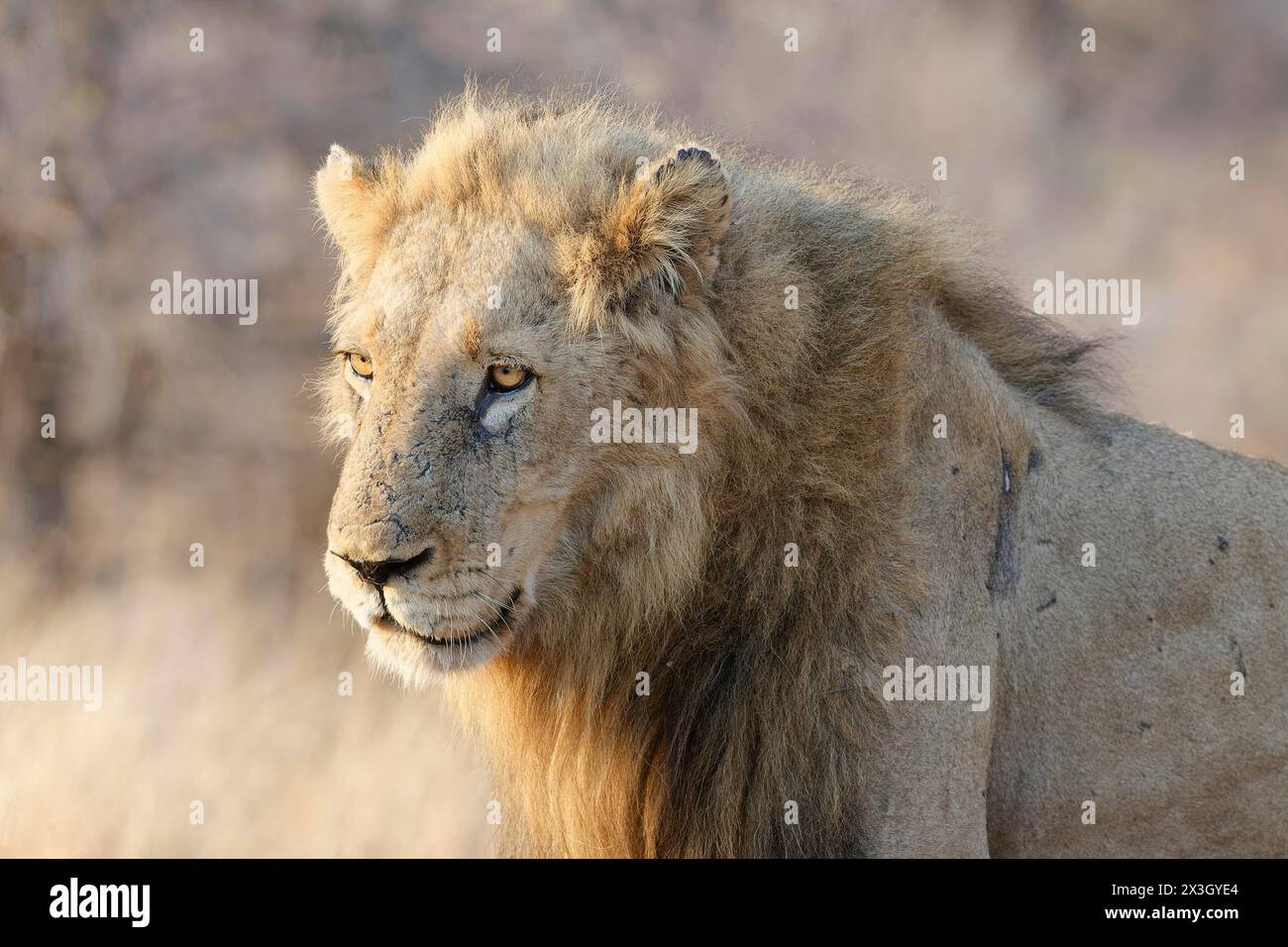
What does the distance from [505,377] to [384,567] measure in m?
0.67

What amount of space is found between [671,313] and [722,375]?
249 mm

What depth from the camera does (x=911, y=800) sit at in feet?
13.6

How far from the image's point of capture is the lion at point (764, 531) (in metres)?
4.15

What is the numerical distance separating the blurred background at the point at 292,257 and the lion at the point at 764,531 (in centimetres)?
118

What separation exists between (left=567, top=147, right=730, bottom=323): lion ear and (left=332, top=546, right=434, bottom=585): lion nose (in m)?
0.87

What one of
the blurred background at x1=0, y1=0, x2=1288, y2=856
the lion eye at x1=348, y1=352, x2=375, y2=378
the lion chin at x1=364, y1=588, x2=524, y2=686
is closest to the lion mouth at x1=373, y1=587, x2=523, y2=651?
the lion chin at x1=364, y1=588, x2=524, y2=686

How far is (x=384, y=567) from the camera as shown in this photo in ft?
12.8

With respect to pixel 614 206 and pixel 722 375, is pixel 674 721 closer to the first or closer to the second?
pixel 722 375

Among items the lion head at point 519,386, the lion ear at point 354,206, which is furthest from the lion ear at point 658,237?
the lion ear at point 354,206

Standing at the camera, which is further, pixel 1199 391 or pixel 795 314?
pixel 1199 391

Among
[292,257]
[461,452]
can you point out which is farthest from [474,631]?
[292,257]

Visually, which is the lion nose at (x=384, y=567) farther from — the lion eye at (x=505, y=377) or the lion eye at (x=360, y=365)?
the lion eye at (x=360, y=365)

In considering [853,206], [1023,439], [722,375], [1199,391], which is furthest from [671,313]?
[1199,391]
